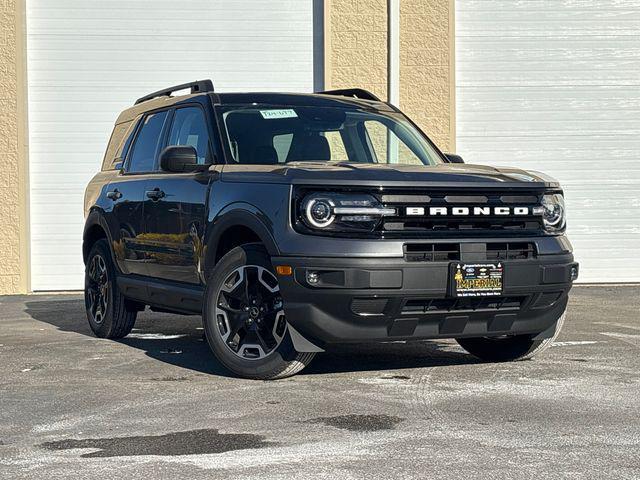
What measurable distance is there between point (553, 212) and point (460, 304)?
97 cm

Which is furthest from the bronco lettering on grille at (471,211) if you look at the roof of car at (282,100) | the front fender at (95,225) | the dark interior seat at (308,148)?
Result: the front fender at (95,225)

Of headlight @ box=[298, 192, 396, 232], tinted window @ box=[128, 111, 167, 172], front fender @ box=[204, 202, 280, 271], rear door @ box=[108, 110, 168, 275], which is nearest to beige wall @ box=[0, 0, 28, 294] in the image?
rear door @ box=[108, 110, 168, 275]

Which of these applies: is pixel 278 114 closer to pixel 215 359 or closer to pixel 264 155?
pixel 264 155

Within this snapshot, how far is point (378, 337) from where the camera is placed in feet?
22.4

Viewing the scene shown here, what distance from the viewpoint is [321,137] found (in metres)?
8.09

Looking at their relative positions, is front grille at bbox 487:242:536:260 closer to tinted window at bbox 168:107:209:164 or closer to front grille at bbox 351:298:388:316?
front grille at bbox 351:298:388:316

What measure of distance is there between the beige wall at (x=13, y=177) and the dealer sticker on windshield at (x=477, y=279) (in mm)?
10604

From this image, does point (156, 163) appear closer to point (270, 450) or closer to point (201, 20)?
point (270, 450)

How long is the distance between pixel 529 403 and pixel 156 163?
3740mm

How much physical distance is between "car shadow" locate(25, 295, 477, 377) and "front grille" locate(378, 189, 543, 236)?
1125 mm

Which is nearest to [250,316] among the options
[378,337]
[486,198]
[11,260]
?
[378,337]

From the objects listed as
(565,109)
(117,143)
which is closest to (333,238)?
(117,143)

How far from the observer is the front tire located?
698 centimetres

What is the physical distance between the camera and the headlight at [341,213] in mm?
6734
